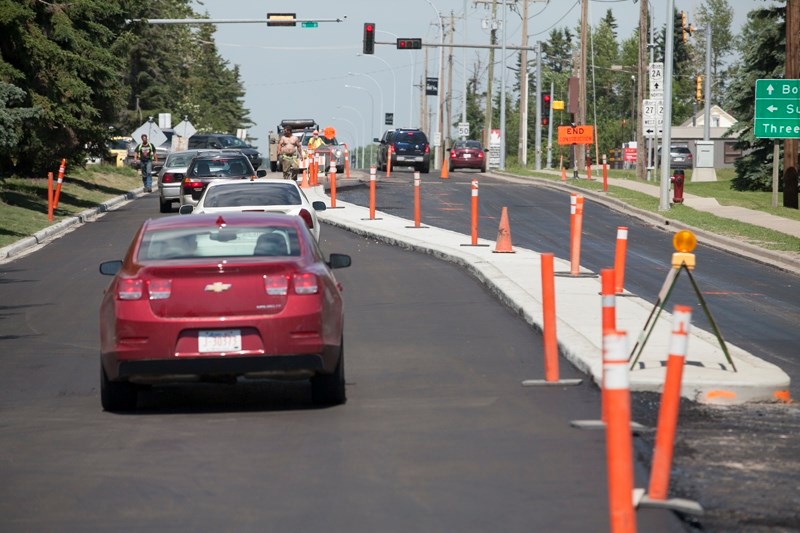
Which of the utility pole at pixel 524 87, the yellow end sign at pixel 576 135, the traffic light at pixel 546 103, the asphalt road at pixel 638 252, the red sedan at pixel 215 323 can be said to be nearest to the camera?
the red sedan at pixel 215 323

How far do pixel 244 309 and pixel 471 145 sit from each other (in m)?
61.7

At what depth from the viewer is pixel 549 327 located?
12.1 m

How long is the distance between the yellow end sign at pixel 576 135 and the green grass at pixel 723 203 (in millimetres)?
1751

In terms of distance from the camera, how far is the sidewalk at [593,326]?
36.6 feet

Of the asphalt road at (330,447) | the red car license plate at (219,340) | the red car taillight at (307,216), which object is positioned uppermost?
the red car taillight at (307,216)

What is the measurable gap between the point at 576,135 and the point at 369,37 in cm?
1011

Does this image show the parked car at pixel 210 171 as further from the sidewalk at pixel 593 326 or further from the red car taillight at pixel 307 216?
the red car taillight at pixel 307 216

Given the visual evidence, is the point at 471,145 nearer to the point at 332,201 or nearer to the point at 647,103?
the point at 647,103

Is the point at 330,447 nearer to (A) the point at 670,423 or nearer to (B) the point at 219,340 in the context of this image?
(B) the point at 219,340

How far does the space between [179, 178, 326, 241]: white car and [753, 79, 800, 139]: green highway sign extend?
17393 mm

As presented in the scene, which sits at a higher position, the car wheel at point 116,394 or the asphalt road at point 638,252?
the car wheel at point 116,394

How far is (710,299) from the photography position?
19.7 metres

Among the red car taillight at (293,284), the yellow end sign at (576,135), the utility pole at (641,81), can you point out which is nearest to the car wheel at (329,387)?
the red car taillight at (293,284)

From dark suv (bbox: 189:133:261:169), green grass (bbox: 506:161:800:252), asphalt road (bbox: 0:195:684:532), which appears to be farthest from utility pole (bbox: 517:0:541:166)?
asphalt road (bbox: 0:195:684:532)
